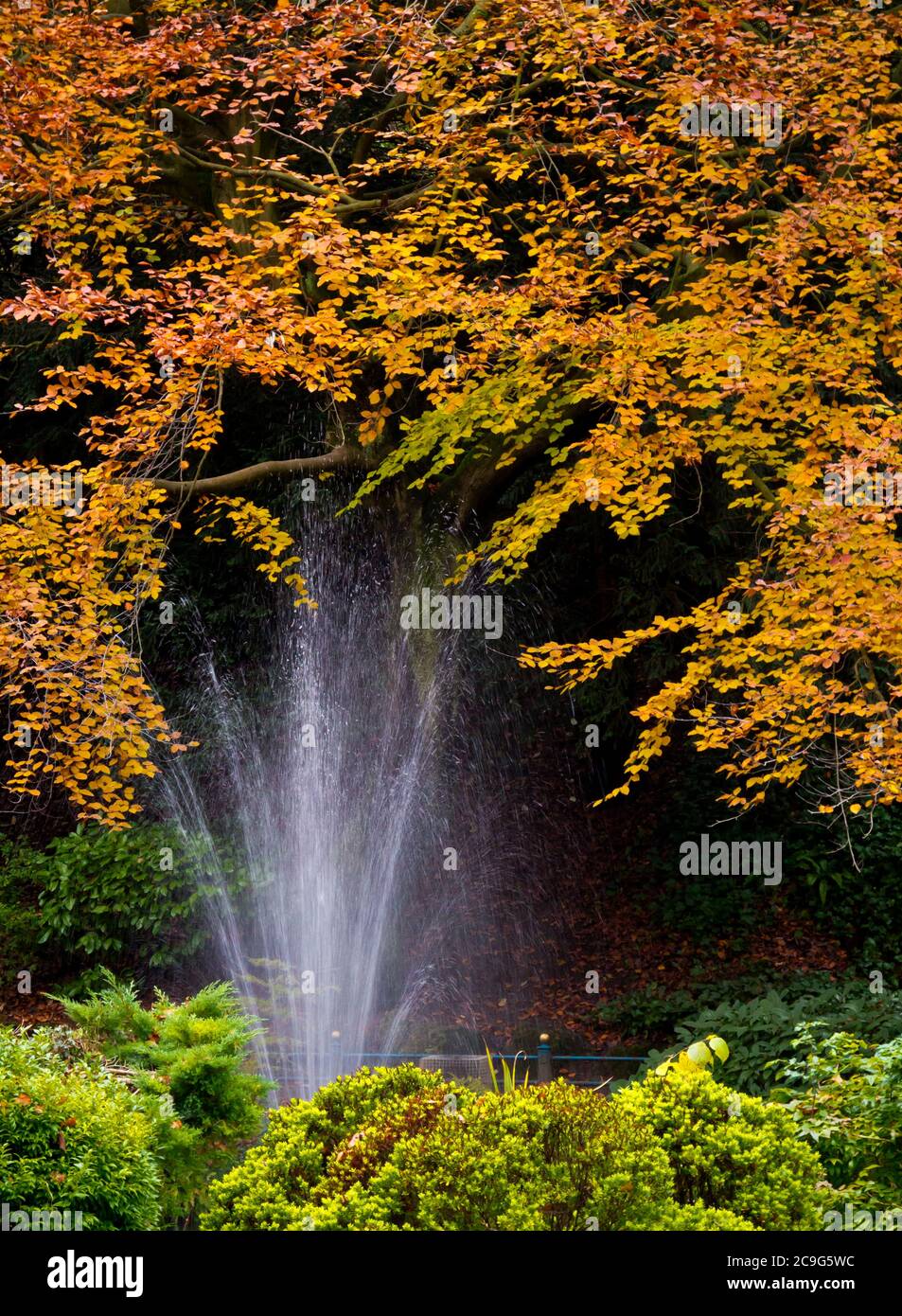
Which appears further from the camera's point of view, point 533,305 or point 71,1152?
point 533,305

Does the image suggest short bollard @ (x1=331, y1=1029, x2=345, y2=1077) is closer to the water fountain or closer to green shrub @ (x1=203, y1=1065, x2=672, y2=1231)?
the water fountain

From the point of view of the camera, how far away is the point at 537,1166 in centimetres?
382

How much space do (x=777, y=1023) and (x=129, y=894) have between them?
18.7 ft

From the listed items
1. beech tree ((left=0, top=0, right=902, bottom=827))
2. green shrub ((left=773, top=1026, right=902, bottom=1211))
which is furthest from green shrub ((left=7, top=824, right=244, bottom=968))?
green shrub ((left=773, top=1026, right=902, bottom=1211))

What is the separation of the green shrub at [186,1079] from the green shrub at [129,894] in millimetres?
4956

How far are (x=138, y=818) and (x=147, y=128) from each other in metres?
5.90

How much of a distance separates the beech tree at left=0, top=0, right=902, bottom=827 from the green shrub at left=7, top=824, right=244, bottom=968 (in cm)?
282

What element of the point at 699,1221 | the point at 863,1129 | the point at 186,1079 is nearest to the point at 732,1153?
the point at 699,1221

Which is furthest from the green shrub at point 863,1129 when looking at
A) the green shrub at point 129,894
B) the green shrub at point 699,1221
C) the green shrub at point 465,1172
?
the green shrub at point 129,894

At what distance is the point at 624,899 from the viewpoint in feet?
42.9

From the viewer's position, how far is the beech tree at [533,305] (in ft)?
24.8

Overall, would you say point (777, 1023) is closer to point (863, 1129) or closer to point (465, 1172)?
point (863, 1129)

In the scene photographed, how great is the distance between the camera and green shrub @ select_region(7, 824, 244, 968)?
37.0 feet

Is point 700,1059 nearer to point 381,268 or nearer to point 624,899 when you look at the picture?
point 381,268
